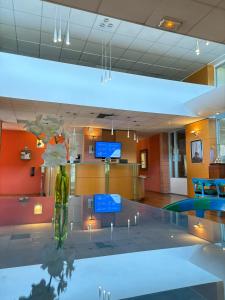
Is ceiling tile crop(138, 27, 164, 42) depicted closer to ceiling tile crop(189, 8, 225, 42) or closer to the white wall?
ceiling tile crop(189, 8, 225, 42)

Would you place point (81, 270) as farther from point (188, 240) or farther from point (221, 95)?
point (221, 95)

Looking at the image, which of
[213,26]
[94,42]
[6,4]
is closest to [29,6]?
[6,4]

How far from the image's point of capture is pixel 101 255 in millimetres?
846

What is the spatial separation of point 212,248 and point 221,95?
630 centimetres

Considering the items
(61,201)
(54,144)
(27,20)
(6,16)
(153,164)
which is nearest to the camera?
(54,144)

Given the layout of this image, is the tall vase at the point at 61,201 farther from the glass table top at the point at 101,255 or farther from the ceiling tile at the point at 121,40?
the ceiling tile at the point at 121,40

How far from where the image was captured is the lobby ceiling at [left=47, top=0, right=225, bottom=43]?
2.33m

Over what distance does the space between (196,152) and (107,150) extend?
368 cm

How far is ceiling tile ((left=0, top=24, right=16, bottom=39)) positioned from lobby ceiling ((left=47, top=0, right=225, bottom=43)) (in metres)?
4.62

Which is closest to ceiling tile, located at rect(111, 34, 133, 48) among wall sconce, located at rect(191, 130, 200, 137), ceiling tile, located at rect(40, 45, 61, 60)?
ceiling tile, located at rect(40, 45, 61, 60)

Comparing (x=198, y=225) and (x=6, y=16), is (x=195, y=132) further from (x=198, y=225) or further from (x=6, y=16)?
(x=198, y=225)

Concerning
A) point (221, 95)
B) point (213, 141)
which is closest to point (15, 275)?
point (221, 95)

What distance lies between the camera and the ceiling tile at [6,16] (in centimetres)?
538

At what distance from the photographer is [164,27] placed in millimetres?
2727
